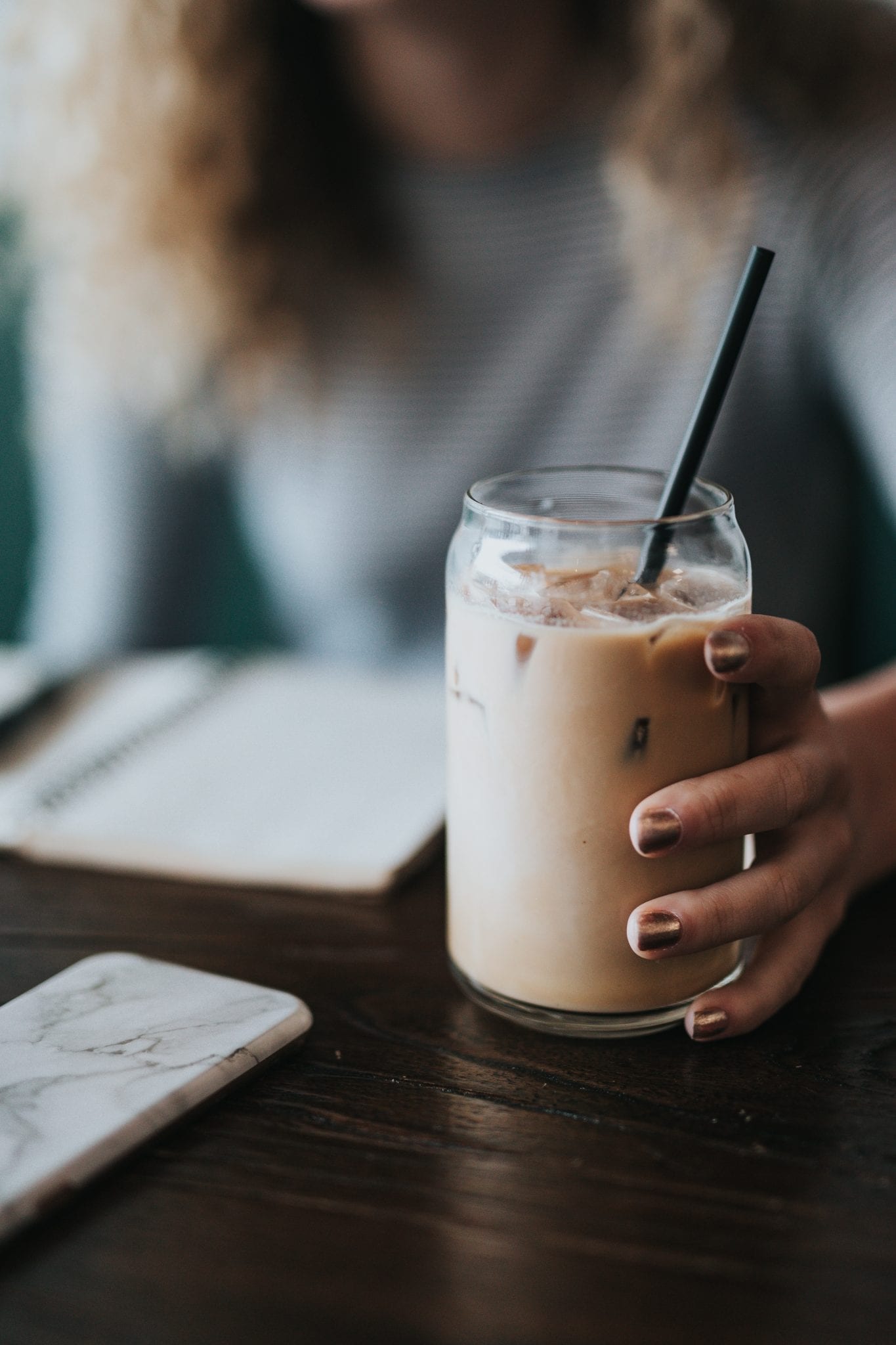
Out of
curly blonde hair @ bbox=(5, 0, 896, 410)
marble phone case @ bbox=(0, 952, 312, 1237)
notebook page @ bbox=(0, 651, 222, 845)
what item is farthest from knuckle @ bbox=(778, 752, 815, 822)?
curly blonde hair @ bbox=(5, 0, 896, 410)

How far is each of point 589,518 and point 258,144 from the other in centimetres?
89

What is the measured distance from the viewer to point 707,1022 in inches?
20.0

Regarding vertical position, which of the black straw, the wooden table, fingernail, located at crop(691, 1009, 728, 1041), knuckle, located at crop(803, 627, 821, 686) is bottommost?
the wooden table

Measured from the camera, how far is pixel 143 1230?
0.41m

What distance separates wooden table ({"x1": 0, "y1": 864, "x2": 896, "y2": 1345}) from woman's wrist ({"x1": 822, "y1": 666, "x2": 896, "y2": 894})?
75 millimetres

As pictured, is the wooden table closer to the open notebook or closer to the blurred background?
the open notebook

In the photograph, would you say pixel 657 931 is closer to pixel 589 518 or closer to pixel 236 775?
pixel 589 518

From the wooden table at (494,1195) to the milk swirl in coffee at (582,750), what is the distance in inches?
1.6

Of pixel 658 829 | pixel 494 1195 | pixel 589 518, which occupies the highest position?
pixel 589 518

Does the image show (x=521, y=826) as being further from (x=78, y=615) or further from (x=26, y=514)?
(x=26, y=514)

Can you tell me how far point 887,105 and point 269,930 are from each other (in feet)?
3.31

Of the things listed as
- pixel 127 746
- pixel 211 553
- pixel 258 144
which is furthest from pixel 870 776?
pixel 211 553

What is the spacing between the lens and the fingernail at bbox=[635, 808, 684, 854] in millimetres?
478

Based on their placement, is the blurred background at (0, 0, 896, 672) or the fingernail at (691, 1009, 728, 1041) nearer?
the fingernail at (691, 1009, 728, 1041)
